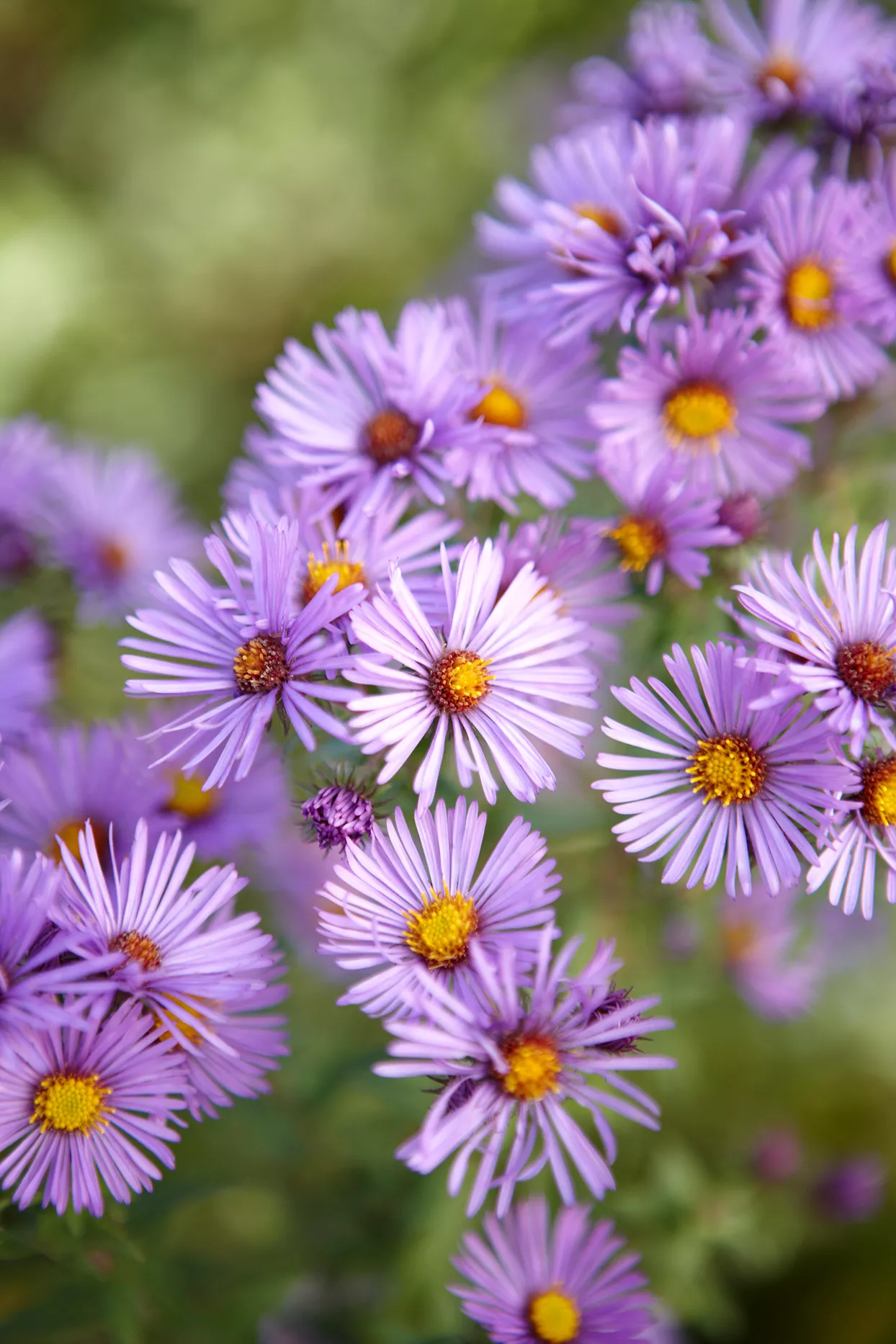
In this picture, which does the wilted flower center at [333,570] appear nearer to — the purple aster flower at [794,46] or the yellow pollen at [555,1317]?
the yellow pollen at [555,1317]

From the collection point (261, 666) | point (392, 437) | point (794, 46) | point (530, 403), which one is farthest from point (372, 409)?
point (794, 46)

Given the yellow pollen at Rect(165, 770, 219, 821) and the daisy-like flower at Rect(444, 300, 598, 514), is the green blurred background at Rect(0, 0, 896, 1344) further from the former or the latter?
the yellow pollen at Rect(165, 770, 219, 821)

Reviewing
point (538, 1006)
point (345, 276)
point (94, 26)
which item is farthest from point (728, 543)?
point (94, 26)

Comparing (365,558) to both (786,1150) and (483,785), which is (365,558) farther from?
(786,1150)

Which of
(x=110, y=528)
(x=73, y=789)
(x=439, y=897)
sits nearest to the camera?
(x=439, y=897)

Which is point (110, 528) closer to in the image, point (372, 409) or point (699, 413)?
point (372, 409)
